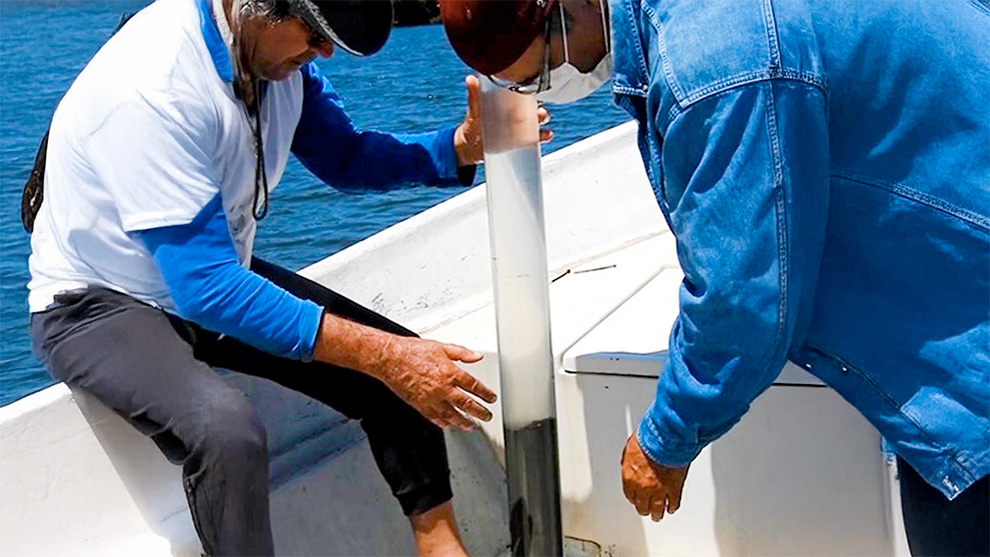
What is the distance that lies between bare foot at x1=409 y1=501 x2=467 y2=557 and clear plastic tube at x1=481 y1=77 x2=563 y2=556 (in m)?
0.12

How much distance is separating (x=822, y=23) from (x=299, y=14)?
878 mm

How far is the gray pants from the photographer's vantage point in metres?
1.88

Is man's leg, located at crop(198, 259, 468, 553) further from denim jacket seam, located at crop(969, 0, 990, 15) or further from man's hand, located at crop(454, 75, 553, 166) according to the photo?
denim jacket seam, located at crop(969, 0, 990, 15)

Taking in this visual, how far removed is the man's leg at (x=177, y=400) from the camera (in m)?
1.87

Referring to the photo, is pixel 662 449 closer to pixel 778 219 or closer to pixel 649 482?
pixel 649 482

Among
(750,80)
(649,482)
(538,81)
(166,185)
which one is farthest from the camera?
(166,185)

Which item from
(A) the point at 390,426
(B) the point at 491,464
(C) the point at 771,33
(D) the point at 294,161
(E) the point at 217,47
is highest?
(C) the point at 771,33

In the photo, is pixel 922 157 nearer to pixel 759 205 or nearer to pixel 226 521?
pixel 759 205

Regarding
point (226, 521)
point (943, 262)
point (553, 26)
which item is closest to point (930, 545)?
point (943, 262)

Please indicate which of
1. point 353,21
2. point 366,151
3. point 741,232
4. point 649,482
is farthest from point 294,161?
point 741,232

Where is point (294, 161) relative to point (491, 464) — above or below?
below

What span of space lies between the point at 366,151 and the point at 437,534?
770mm

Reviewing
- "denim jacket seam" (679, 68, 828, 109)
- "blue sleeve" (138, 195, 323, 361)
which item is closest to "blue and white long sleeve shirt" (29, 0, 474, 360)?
"blue sleeve" (138, 195, 323, 361)

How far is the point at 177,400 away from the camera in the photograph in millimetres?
1896
